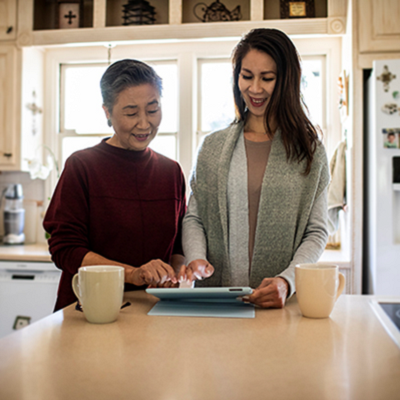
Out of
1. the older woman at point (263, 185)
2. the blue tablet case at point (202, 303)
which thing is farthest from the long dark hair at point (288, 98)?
the blue tablet case at point (202, 303)

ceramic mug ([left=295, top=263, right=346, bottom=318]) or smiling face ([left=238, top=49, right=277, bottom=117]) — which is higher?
smiling face ([left=238, top=49, right=277, bottom=117])

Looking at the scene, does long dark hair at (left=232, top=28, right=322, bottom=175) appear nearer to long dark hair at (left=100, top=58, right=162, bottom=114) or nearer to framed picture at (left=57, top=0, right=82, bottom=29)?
long dark hair at (left=100, top=58, right=162, bottom=114)

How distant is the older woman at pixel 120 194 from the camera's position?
1157 mm

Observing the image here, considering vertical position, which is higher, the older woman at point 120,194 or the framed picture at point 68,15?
the framed picture at point 68,15

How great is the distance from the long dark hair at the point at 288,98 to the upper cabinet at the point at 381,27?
1439 mm

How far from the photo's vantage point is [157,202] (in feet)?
4.16

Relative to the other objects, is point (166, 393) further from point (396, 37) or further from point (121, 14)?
point (121, 14)

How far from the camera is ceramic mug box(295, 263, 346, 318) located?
874mm

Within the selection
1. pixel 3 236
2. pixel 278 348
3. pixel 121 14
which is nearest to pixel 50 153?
pixel 3 236

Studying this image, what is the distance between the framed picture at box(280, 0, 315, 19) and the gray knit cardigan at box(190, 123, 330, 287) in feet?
6.33

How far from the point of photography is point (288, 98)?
1214mm

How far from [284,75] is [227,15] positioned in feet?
6.33

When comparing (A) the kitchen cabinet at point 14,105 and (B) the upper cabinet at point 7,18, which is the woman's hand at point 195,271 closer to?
(A) the kitchen cabinet at point 14,105

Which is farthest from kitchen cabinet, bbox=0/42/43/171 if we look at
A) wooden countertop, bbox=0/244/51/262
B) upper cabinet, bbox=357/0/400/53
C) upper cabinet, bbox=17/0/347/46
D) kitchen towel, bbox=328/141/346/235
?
upper cabinet, bbox=357/0/400/53
